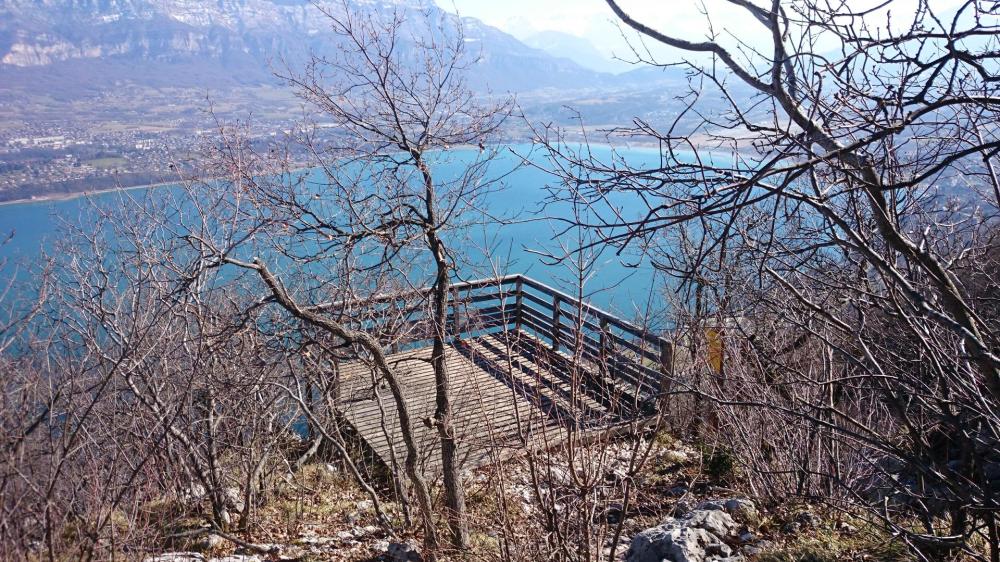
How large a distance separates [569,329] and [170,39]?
513ft

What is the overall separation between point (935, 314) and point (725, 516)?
2.72m

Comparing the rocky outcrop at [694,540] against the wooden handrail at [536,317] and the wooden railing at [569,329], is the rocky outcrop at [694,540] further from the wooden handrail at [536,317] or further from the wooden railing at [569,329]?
the wooden handrail at [536,317]

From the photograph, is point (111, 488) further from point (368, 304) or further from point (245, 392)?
point (368, 304)

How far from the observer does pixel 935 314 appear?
2094 millimetres

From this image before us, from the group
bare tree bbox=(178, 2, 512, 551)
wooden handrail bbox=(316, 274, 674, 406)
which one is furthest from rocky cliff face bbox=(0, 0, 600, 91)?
bare tree bbox=(178, 2, 512, 551)

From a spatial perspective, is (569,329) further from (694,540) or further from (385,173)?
(694,540)

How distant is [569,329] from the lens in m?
7.07

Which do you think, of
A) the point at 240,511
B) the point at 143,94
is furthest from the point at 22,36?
the point at 240,511

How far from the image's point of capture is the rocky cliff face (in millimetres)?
107438

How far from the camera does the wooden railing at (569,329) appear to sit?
398 centimetres

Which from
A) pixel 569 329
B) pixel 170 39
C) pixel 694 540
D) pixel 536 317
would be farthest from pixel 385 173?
pixel 170 39

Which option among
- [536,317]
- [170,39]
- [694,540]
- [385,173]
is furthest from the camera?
[170,39]

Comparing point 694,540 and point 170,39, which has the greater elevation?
point 170,39

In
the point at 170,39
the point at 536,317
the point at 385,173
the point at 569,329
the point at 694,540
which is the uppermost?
the point at 170,39
